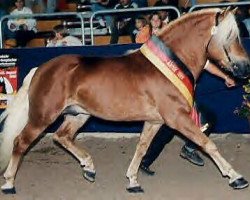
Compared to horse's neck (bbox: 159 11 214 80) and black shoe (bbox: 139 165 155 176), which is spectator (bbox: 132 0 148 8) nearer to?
black shoe (bbox: 139 165 155 176)

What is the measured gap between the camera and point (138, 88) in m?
6.89

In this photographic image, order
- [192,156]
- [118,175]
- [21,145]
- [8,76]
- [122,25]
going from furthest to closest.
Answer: [122,25]
[8,76]
[192,156]
[118,175]
[21,145]

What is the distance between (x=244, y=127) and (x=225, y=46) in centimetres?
280

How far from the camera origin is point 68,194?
278 inches

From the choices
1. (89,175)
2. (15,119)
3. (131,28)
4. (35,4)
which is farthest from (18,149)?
(35,4)

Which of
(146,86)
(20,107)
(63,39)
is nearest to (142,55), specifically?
(146,86)

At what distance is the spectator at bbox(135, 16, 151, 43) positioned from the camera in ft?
32.4

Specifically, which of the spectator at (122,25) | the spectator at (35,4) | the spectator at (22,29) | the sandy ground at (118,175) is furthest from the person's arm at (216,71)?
the spectator at (35,4)

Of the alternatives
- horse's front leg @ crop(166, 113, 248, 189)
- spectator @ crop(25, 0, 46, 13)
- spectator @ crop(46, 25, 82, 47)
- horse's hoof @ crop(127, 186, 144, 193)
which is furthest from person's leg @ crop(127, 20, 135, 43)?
horse's front leg @ crop(166, 113, 248, 189)

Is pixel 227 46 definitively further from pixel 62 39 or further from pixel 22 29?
pixel 22 29

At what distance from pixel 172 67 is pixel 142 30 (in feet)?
10.7

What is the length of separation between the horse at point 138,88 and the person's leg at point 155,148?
485 mm

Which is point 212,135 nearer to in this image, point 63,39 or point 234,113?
point 234,113

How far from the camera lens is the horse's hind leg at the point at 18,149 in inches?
283
